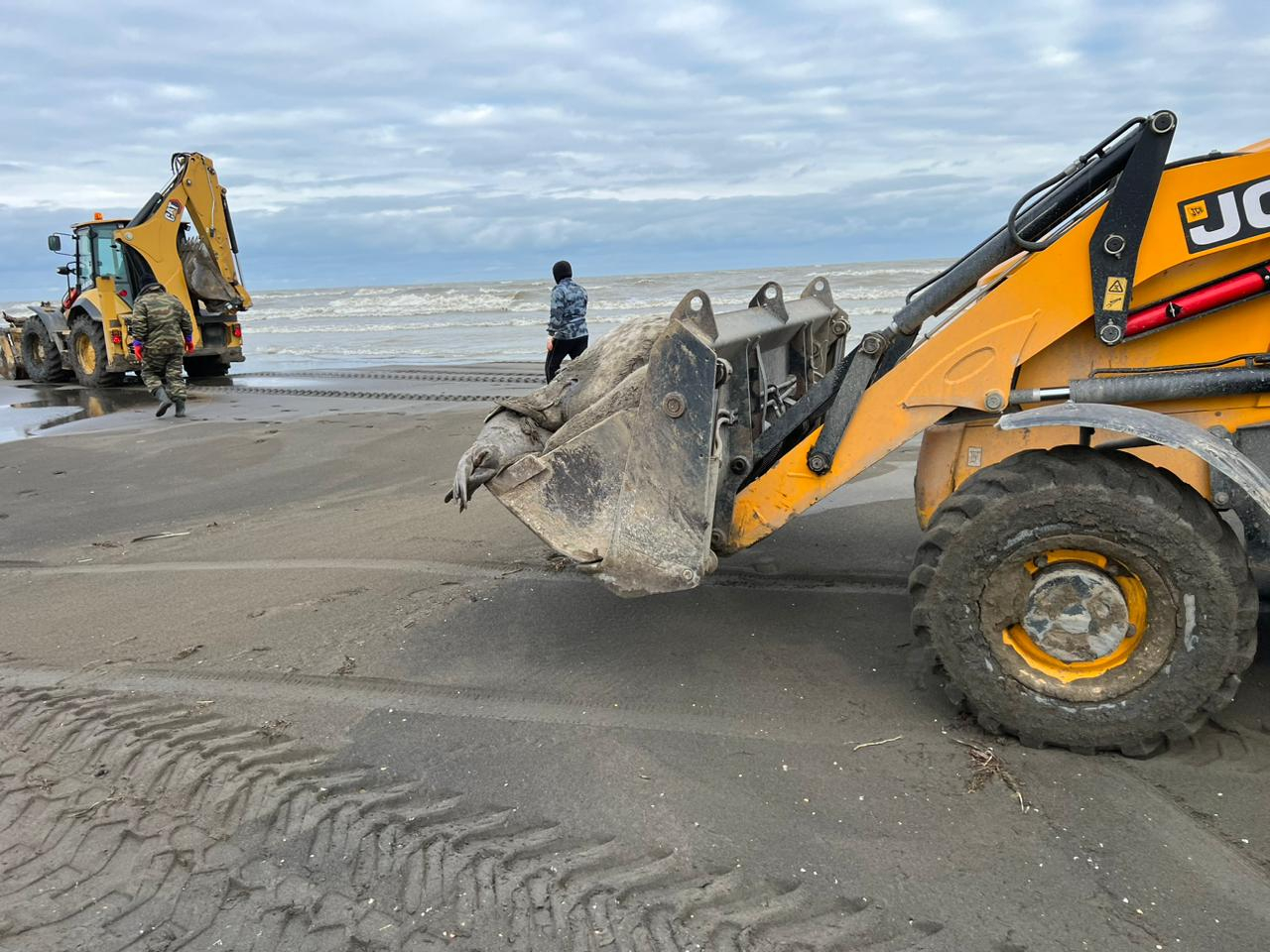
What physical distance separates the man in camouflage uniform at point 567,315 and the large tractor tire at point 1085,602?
22.6 feet

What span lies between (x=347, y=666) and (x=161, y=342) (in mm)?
9684

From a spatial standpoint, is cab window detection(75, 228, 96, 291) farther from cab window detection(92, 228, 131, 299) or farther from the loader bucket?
the loader bucket

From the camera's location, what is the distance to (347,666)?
391cm

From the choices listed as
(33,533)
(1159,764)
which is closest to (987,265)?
(1159,764)

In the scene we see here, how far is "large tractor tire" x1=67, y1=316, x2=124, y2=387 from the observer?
574 inches

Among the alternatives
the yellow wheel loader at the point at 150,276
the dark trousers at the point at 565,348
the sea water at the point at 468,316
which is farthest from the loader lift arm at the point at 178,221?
the dark trousers at the point at 565,348

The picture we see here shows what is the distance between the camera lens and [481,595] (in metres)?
4.61

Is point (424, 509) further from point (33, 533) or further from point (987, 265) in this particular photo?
point (987, 265)

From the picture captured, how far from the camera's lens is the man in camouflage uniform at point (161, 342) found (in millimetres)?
11773

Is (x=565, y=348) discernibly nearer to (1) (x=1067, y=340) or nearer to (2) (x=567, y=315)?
(2) (x=567, y=315)

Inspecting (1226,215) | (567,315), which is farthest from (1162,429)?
(567,315)

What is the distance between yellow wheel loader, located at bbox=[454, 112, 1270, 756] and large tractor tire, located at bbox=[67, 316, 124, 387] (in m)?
13.4

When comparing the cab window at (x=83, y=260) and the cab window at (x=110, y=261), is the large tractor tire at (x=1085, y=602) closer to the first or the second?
the cab window at (x=110, y=261)

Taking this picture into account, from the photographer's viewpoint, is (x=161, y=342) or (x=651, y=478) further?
(x=161, y=342)
